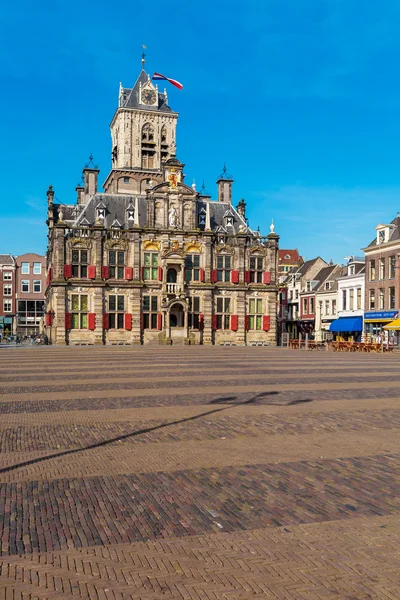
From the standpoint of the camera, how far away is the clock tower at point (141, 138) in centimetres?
7031

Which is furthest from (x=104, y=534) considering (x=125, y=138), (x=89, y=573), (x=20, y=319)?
(x=20, y=319)

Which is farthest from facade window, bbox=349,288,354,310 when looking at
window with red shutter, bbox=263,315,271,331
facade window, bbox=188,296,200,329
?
facade window, bbox=188,296,200,329

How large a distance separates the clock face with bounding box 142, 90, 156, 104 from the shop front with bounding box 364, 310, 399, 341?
38.4 metres

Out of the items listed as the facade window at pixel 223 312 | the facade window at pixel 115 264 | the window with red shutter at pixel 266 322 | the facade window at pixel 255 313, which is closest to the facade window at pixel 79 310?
the facade window at pixel 115 264

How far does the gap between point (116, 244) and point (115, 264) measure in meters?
2.06

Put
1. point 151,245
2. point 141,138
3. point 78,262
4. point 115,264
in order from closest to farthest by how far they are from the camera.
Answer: point 78,262 < point 115,264 < point 151,245 < point 141,138

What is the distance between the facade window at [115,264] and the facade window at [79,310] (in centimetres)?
382

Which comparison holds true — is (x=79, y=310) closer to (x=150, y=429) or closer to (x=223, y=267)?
(x=223, y=267)

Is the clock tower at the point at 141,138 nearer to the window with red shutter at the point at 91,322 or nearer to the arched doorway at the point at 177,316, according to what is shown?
the arched doorway at the point at 177,316

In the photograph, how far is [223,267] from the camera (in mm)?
62000

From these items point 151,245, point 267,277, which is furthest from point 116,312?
point 267,277

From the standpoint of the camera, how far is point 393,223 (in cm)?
5928

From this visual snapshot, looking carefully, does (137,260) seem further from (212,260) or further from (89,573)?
(89,573)

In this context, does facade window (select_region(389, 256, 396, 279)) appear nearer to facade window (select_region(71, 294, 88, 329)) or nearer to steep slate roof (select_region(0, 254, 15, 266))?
facade window (select_region(71, 294, 88, 329))
